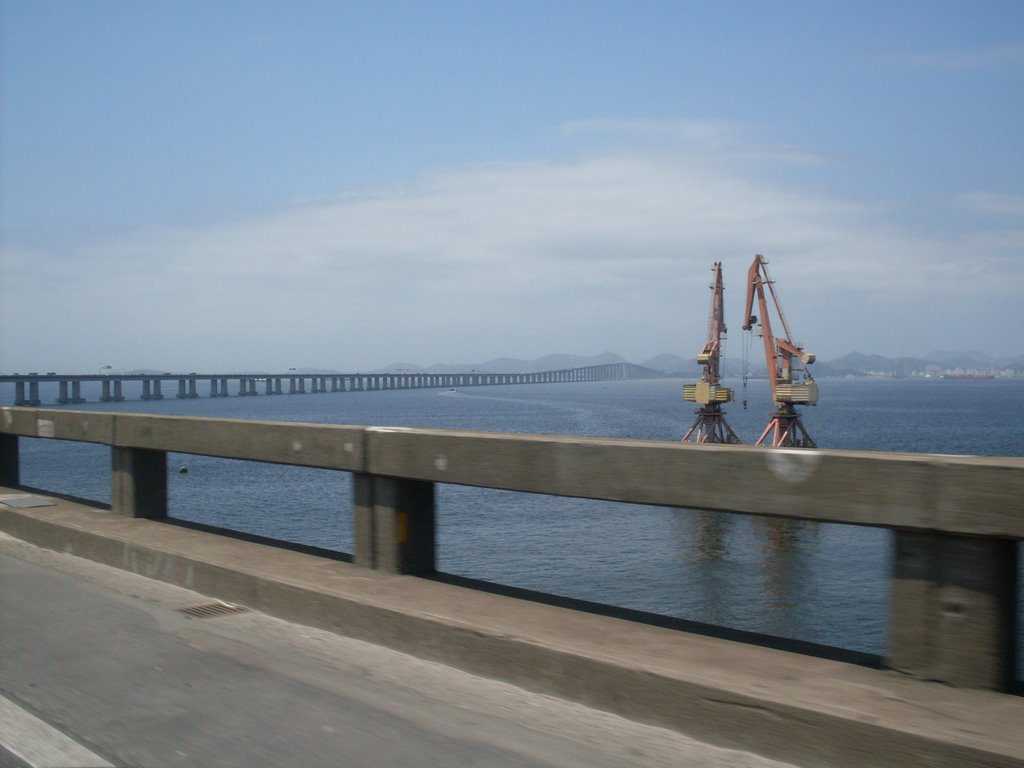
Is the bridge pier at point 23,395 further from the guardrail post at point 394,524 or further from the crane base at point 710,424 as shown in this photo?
the guardrail post at point 394,524

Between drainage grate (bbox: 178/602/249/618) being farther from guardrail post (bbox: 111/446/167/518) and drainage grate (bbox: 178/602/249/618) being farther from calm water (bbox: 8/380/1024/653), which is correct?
calm water (bbox: 8/380/1024/653)

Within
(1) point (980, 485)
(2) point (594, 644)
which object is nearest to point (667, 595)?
(2) point (594, 644)

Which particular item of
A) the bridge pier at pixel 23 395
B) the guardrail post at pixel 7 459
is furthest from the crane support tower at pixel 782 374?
the bridge pier at pixel 23 395

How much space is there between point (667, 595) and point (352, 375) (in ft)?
440

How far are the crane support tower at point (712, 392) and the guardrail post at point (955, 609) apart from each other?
48.2 metres

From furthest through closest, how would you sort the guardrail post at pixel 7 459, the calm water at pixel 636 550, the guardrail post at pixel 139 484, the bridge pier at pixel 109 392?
the bridge pier at pixel 109 392 → the calm water at pixel 636 550 → the guardrail post at pixel 7 459 → the guardrail post at pixel 139 484

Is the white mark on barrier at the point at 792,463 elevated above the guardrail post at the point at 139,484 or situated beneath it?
elevated above

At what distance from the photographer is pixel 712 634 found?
→ 5340mm

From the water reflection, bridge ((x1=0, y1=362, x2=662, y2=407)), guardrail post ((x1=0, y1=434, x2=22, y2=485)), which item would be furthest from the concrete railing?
bridge ((x1=0, y1=362, x2=662, y2=407))

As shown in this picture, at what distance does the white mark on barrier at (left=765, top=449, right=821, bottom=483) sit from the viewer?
4555 mm

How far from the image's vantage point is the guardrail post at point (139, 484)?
9594 millimetres

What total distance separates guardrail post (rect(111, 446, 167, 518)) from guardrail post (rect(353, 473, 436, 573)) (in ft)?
11.7

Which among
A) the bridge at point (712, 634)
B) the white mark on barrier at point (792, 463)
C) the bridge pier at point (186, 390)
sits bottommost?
the bridge pier at point (186, 390)

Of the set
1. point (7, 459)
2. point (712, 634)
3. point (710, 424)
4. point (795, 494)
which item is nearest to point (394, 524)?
point (712, 634)
